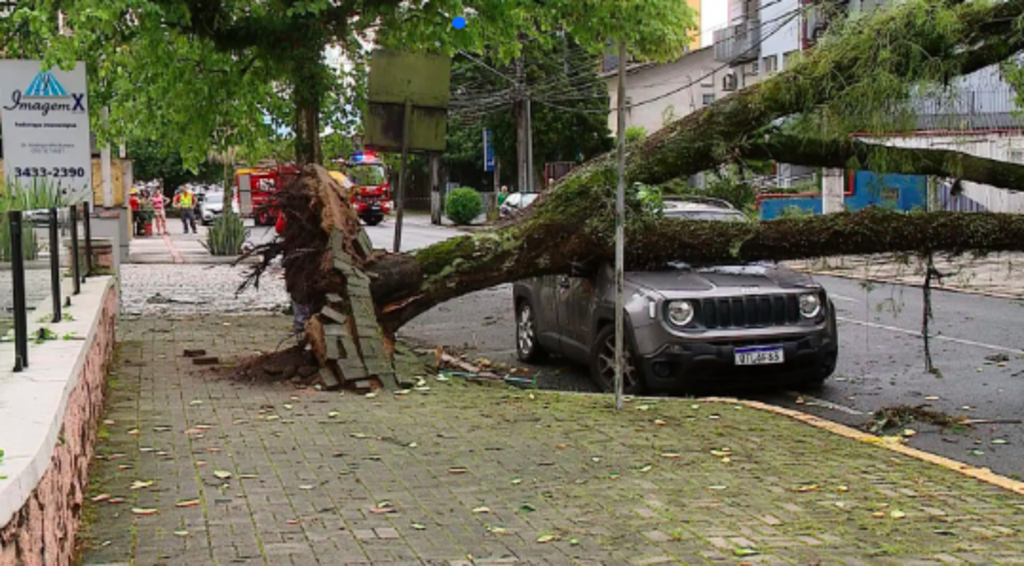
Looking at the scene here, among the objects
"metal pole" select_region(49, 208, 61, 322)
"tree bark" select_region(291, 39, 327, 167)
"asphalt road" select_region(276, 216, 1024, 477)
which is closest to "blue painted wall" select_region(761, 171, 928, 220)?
"asphalt road" select_region(276, 216, 1024, 477)

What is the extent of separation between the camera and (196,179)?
7656 centimetres

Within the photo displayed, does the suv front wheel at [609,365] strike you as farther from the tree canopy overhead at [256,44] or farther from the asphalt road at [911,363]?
the tree canopy overhead at [256,44]

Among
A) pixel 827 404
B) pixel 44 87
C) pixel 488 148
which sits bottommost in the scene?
pixel 827 404

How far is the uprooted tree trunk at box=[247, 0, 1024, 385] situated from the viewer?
9.37 metres

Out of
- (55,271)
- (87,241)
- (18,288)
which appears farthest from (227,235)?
(18,288)

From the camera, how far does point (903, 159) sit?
971 cm

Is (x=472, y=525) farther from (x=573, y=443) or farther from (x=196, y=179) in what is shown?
(x=196, y=179)

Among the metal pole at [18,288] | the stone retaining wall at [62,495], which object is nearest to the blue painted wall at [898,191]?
the stone retaining wall at [62,495]

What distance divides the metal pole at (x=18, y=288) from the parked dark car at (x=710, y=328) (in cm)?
522

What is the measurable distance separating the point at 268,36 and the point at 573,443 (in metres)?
7.63

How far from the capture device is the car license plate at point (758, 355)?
9086 mm

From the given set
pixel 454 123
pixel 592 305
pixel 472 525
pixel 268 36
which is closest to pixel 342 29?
pixel 268 36

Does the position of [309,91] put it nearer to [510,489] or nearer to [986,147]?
[510,489]

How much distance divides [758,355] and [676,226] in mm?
1549
